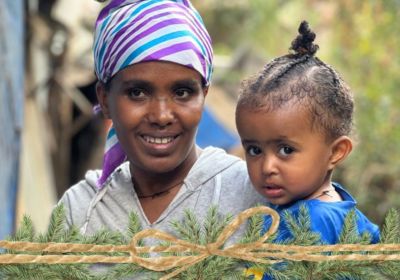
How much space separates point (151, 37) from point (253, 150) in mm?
412

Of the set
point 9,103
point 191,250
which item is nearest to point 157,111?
point 191,250

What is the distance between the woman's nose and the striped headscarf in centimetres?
11

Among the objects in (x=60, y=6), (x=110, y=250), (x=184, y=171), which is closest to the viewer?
(x=110, y=250)

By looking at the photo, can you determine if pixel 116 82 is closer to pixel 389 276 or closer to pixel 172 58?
pixel 172 58

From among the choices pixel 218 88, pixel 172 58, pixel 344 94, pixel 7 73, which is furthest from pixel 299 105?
pixel 218 88

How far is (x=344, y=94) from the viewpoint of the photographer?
2283mm

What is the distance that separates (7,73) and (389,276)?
2.51 metres

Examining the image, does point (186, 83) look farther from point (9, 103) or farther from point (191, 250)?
point (9, 103)

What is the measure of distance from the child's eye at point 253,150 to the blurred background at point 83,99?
5.98 ft

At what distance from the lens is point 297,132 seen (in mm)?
2209

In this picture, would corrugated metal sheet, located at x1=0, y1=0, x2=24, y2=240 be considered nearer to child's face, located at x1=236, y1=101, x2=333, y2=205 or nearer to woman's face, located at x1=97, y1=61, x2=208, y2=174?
woman's face, located at x1=97, y1=61, x2=208, y2=174

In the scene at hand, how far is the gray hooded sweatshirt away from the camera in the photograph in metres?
2.43

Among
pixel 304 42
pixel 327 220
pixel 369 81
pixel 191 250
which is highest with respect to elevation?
pixel 369 81

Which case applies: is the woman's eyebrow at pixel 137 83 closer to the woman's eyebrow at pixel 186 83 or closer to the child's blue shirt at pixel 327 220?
Result: the woman's eyebrow at pixel 186 83
